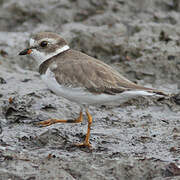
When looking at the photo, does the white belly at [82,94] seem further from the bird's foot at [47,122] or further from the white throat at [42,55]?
the bird's foot at [47,122]

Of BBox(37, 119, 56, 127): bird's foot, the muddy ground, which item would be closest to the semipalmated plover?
the muddy ground

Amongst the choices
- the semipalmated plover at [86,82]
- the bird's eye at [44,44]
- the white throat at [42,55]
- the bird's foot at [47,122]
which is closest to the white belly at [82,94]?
the semipalmated plover at [86,82]

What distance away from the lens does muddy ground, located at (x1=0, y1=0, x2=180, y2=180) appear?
16.4 feet

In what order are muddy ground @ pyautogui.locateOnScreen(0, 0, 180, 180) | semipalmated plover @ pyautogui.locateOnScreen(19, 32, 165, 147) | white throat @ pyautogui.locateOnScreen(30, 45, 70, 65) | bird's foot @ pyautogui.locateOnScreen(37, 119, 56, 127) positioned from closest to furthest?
muddy ground @ pyautogui.locateOnScreen(0, 0, 180, 180) → semipalmated plover @ pyautogui.locateOnScreen(19, 32, 165, 147) → white throat @ pyautogui.locateOnScreen(30, 45, 70, 65) → bird's foot @ pyautogui.locateOnScreen(37, 119, 56, 127)

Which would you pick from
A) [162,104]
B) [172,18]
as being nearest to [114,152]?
[162,104]

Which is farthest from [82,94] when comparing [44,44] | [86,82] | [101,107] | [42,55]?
[101,107]

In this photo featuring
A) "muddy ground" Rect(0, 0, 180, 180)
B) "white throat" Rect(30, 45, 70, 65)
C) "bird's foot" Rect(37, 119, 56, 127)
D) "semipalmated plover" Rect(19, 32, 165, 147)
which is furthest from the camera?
"bird's foot" Rect(37, 119, 56, 127)

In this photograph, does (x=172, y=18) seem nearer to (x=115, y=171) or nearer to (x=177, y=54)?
(x=177, y=54)

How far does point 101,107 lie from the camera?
7254mm

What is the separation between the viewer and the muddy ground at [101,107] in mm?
4996

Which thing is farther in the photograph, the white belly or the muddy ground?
the white belly

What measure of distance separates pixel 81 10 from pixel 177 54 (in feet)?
11.0

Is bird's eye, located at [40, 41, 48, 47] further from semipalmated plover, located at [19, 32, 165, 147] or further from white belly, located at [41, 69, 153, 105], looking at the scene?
white belly, located at [41, 69, 153, 105]

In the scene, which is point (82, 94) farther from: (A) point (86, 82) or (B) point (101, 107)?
(B) point (101, 107)
